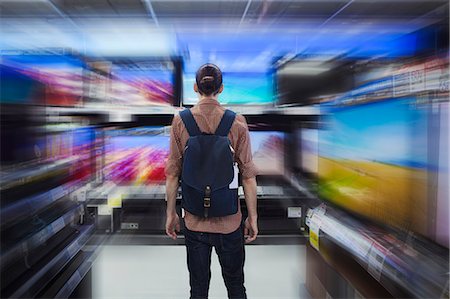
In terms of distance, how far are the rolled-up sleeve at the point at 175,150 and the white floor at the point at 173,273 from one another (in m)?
0.84

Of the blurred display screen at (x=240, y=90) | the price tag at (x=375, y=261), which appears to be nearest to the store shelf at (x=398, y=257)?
the price tag at (x=375, y=261)

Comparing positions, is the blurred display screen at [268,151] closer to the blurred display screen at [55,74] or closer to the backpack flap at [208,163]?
the backpack flap at [208,163]

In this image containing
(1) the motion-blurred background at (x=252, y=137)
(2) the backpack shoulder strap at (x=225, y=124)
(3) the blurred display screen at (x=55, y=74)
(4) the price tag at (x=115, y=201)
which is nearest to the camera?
(1) the motion-blurred background at (x=252, y=137)

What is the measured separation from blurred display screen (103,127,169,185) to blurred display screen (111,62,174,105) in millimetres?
191

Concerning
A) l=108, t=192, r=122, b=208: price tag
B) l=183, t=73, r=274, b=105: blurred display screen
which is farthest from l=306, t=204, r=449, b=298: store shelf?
l=108, t=192, r=122, b=208: price tag

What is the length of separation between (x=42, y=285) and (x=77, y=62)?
1.45 metres

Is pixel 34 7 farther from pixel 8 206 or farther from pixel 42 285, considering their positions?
pixel 42 285

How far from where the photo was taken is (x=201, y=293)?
5.29 ft

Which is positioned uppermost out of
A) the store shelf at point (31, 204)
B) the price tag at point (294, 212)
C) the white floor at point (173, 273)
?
the store shelf at point (31, 204)

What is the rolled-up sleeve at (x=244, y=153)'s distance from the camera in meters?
1.58

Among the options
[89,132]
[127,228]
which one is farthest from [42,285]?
[89,132]

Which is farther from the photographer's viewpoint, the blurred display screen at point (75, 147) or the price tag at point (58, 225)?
the blurred display screen at point (75, 147)

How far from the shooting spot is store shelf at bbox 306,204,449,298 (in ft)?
3.81

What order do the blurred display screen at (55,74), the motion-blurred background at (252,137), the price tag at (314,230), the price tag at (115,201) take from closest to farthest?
the motion-blurred background at (252,137) → the blurred display screen at (55,74) → the price tag at (314,230) → the price tag at (115,201)
